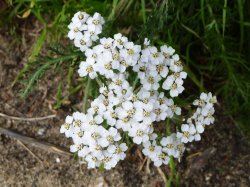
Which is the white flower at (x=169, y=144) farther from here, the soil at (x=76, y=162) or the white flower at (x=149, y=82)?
the soil at (x=76, y=162)

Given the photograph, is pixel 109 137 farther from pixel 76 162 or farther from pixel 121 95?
pixel 76 162

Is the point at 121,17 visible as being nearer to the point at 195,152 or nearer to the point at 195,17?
the point at 195,17

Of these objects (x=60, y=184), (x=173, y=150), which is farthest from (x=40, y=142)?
(x=173, y=150)

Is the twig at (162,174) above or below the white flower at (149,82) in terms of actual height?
below

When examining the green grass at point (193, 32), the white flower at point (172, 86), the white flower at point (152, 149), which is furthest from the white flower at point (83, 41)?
the white flower at point (152, 149)

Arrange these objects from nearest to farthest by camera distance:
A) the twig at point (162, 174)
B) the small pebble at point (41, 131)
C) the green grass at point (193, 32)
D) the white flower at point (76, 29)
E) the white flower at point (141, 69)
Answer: the white flower at point (141, 69) < the white flower at point (76, 29) < the green grass at point (193, 32) < the twig at point (162, 174) < the small pebble at point (41, 131)

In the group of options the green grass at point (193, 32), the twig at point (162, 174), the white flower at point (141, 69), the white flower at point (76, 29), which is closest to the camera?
the white flower at point (141, 69)

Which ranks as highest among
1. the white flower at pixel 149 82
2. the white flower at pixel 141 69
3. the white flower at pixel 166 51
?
the white flower at pixel 166 51

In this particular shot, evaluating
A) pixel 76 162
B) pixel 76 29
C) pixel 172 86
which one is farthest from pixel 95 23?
pixel 76 162

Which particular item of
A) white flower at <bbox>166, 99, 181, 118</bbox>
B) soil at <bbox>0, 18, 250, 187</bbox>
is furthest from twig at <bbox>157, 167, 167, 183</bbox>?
white flower at <bbox>166, 99, 181, 118</bbox>
